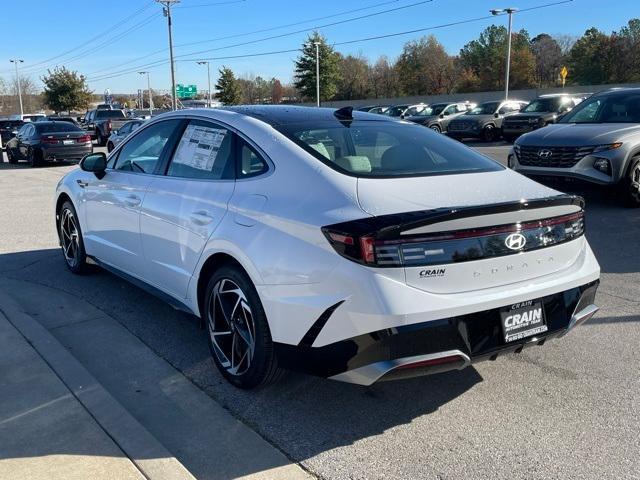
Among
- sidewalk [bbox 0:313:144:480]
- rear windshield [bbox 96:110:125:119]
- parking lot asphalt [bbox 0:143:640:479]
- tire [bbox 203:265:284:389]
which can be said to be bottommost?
parking lot asphalt [bbox 0:143:640:479]

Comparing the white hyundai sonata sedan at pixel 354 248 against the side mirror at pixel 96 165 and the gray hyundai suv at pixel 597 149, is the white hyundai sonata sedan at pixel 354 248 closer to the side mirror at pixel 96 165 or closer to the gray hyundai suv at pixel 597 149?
the side mirror at pixel 96 165

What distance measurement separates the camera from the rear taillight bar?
9.21 ft

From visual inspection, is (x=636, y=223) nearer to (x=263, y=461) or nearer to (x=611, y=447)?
(x=611, y=447)

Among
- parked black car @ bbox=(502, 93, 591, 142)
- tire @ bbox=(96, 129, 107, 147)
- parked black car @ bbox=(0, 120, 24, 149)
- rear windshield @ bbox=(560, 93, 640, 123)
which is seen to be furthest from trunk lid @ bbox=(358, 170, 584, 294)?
parked black car @ bbox=(0, 120, 24, 149)

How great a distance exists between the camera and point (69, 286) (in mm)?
5871

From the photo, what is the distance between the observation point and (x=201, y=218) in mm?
3762

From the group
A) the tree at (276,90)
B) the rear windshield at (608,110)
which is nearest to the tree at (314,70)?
the tree at (276,90)

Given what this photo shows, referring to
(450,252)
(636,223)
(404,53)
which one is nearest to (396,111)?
(636,223)

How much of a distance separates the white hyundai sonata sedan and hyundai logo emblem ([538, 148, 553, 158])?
5315 mm

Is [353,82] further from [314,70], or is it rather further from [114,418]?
[114,418]

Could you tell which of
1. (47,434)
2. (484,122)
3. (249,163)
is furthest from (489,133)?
(47,434)

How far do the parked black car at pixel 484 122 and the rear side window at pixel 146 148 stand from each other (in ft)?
74.5

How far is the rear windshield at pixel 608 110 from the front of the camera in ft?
31.0

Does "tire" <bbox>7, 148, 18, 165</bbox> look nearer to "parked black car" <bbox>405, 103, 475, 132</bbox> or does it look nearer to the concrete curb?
"parked black car" <bbox>405, 103, 475, 132</bbox>
